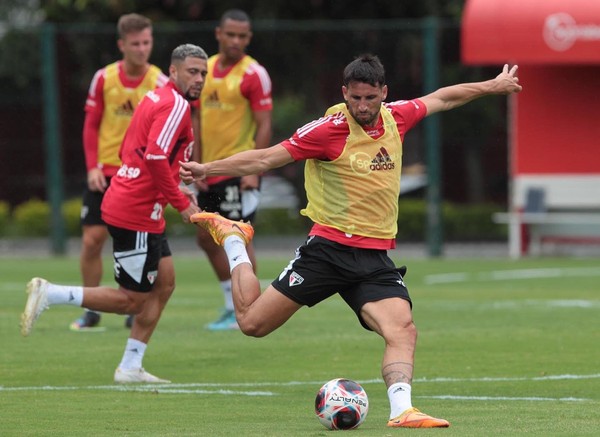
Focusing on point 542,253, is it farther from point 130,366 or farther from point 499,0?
point 130,366

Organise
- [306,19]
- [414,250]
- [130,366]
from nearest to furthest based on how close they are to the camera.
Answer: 1. [130,366]
2. [414,250]
3. [306,19]

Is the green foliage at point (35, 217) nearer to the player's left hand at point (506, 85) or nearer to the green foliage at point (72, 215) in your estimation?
the green foliage at point (72, 215)

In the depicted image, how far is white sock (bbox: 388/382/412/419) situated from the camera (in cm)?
770

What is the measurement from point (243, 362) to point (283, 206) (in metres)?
12.2

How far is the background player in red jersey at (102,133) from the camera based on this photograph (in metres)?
13.0

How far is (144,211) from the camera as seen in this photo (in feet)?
33.5

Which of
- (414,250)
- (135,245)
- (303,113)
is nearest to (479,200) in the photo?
(414,250)

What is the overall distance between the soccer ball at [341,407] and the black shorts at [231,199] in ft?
17.0

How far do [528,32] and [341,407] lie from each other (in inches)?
574

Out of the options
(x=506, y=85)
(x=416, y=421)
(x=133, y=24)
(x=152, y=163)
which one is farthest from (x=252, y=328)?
(x=133, y=24)

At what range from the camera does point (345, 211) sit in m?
8.34

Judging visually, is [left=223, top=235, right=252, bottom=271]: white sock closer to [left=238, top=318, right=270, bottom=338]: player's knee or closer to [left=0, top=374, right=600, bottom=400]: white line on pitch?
[left=238, top=318, right=270, bottom=338]: player's knee

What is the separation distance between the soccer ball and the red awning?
14.1 m

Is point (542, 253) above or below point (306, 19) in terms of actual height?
below
